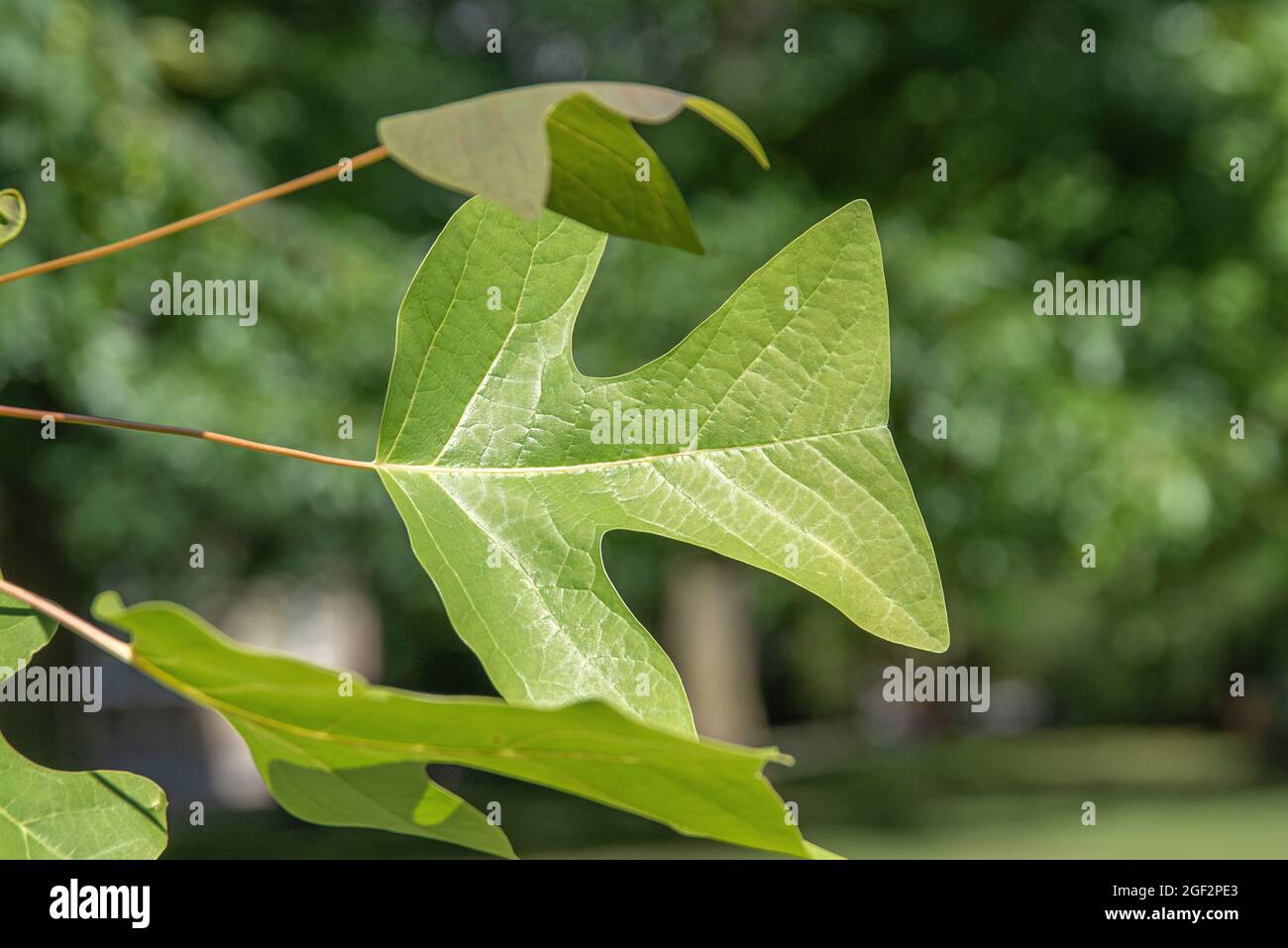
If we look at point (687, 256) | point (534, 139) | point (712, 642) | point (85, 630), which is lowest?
point (712, 642)

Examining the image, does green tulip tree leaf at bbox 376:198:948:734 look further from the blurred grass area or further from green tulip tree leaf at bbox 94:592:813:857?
the blurred grass area

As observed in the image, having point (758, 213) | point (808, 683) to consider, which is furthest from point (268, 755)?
point (808, 683)

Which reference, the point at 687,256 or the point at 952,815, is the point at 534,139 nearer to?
the point at 687,256

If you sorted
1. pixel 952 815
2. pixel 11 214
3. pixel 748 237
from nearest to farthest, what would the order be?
pixel 11 214 < pixel 748 237 < pixel 952 815

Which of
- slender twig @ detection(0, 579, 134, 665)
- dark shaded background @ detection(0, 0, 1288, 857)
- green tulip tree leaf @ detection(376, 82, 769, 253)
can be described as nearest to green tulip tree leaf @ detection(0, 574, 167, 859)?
slender twig @ detection(0, 579, 134, 665)

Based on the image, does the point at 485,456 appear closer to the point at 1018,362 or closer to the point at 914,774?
the point at 1018,362

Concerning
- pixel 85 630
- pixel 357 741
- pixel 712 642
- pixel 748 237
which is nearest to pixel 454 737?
pixel 357 741
